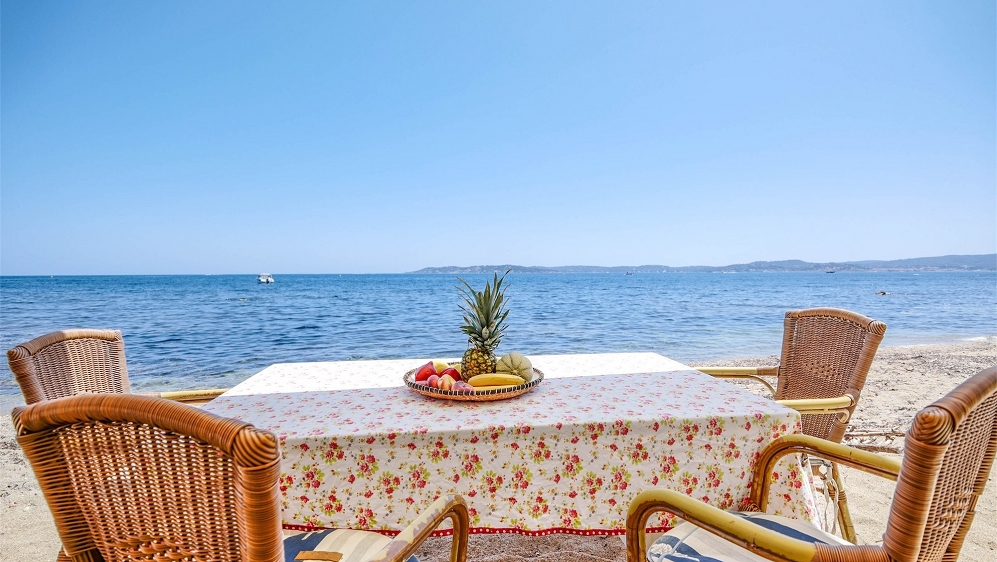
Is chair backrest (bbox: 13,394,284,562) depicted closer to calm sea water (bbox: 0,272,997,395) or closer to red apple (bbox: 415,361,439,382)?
red apple (bbox: 415,361,439,382)

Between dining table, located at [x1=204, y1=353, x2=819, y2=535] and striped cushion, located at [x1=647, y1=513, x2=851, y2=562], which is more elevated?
dining table, located at [x1=204, y1=353, x2=819, y2=535]

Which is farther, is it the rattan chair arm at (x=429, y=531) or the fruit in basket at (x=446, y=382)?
the fruit in basket at (x=446, y=382)

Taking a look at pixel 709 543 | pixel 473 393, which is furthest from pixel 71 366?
pixel 709 543

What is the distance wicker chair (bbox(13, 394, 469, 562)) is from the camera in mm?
A: 740

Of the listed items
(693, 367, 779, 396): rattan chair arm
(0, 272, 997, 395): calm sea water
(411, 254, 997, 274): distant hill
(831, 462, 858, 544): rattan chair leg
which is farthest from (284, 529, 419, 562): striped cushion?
(411, 254, 997, 274): distant hill

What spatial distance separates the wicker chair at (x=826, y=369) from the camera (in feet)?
6.73

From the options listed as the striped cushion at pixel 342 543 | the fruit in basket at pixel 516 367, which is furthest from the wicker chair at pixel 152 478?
the fruit in basket at pixel 516 367

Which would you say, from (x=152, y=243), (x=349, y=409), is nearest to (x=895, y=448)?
(x=349, y=409)

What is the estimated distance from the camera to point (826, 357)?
2.50 metres

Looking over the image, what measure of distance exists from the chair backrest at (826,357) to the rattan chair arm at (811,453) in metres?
0.78

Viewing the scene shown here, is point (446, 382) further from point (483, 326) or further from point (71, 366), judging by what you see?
point (71, 366)

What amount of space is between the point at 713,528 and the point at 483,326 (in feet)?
3.71

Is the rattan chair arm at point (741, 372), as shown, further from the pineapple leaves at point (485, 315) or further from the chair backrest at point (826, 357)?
the pineapple leaves at point (485, 315)

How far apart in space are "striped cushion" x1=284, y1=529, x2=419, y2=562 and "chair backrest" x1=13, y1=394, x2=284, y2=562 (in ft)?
1.86
